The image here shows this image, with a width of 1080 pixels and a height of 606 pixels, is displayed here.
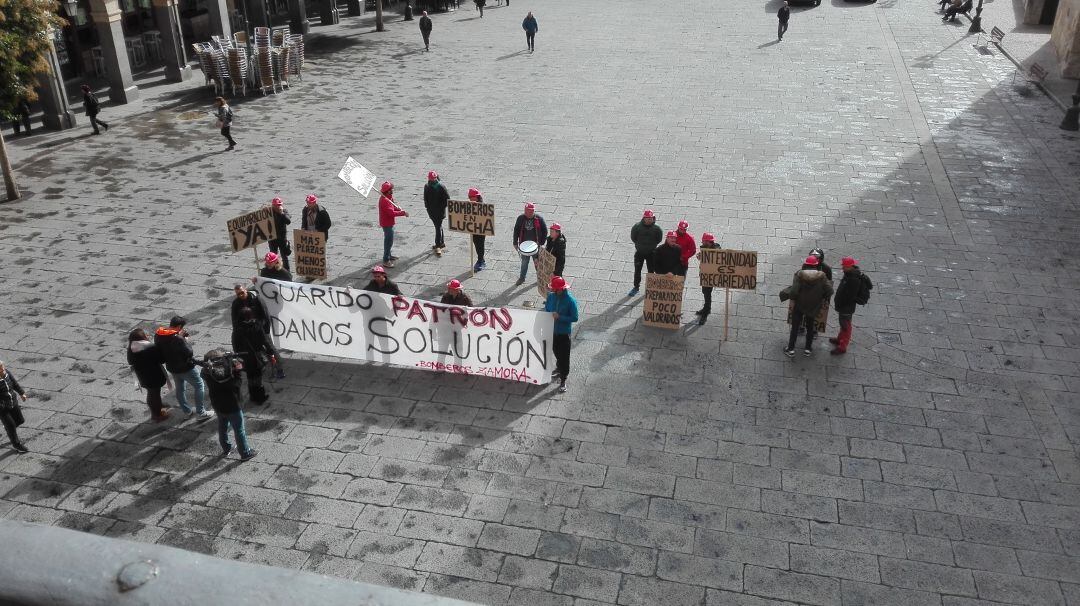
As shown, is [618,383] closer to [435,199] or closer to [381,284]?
[381,284]

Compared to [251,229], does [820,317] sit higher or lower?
lower

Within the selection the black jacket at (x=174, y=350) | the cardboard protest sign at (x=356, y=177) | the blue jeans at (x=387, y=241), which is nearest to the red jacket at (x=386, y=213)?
the blue jeans at (x=387, y=241)

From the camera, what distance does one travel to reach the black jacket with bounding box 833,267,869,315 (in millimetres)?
11156

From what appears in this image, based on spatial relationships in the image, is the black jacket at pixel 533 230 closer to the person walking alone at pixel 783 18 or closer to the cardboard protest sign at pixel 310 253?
the cardboard protest sign at pixel 310 253

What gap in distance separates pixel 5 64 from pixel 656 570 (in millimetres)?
16581

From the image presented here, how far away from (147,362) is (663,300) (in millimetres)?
7094

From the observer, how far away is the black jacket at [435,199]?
14.4m

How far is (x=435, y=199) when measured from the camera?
47.5ft

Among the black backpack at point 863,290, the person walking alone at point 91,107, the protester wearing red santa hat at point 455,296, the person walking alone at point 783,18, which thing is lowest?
the black backpack at point 863,290

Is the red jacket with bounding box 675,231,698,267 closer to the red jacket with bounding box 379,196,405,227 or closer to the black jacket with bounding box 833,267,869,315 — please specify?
the black jacket with bounding box 833,267,869,315

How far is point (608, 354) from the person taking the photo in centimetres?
1167

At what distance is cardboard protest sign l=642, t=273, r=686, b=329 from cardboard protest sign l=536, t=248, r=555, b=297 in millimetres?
1480

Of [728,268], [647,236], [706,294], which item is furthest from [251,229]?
[728,268]

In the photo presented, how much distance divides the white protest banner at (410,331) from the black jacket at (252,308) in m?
0.51
